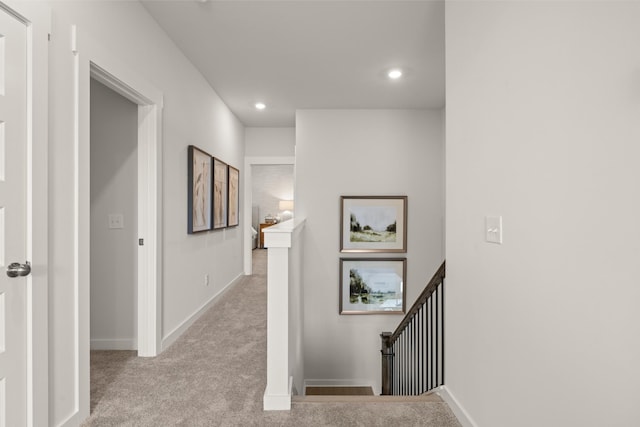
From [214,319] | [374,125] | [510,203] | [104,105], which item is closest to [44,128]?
[104,105]

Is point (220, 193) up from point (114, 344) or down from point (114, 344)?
up

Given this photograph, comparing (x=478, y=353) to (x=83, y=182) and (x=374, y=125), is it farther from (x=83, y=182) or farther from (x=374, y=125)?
(x=374, y=125)

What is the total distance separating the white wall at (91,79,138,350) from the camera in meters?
2.90

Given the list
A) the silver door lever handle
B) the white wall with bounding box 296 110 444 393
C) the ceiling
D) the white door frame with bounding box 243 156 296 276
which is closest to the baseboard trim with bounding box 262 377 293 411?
the silver door lever handle

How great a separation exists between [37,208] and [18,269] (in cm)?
26

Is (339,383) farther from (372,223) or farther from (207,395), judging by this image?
(207,395)

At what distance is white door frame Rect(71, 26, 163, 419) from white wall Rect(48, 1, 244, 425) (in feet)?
0.11

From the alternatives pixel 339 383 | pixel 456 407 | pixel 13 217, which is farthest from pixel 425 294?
pixel 339 383

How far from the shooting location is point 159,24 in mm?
2715

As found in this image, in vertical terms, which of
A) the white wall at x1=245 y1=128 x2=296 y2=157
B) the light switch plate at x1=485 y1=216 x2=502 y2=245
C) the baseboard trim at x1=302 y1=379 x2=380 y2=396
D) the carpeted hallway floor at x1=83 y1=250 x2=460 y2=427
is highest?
the white wall at x1=245 y1=128 x2=296 y2=157

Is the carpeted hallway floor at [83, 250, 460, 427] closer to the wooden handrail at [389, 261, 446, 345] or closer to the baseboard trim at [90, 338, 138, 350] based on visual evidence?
the baseboard trim at [90, 338, 138, 350]

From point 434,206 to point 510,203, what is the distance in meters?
3.49

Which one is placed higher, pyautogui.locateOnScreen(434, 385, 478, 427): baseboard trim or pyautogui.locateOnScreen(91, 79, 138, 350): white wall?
pyautogui.locateOnScreen(91, 79, 138, 350): white wall

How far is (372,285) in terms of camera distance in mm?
4789
